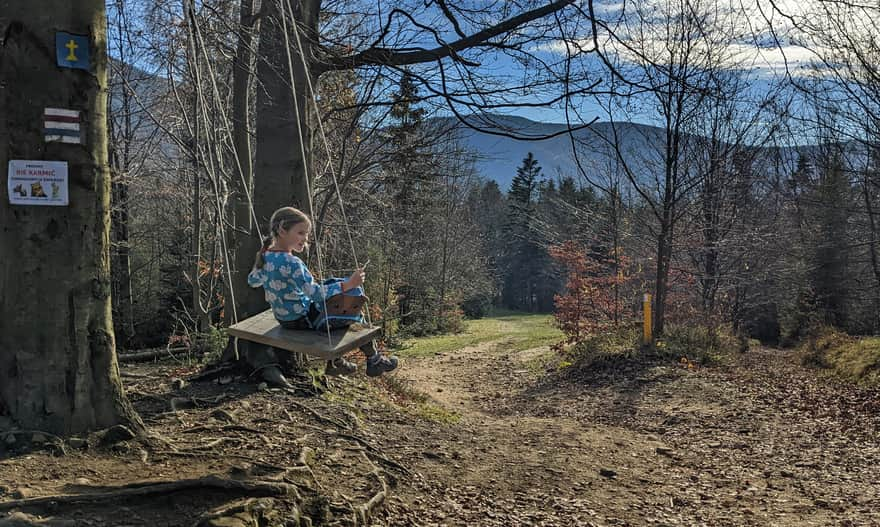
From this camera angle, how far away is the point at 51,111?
391 centimetres

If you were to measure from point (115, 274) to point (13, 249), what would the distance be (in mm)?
18652

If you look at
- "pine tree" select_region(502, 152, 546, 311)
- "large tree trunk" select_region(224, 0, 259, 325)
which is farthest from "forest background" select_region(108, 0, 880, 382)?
"pine tree" select_region(502, 152, 546, 311)

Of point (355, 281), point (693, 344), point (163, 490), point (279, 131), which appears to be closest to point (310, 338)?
point (355, 281)

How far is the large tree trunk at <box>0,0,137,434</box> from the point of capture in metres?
3.86

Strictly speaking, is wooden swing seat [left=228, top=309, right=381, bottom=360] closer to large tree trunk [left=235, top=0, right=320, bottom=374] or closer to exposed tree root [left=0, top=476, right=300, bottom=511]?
exposed tree root [left=0, top=476, right=300, bottom=511]

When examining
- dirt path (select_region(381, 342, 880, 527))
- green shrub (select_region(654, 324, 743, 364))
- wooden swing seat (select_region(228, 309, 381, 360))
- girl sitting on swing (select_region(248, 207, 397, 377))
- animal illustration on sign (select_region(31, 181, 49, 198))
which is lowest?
dirt path (select_region(381, 342, 880, 527))

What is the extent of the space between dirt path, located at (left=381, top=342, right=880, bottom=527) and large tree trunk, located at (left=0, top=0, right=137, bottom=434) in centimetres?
230

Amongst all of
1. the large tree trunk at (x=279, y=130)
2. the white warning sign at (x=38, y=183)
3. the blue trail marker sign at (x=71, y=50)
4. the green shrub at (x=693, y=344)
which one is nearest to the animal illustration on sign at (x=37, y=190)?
the white warning sign at (x=38, y=183)

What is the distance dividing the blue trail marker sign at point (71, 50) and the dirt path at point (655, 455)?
3563 millimetres

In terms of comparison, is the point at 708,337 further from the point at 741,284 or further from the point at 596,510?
the point at 596,510

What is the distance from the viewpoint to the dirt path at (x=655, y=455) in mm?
5375

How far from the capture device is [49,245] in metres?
3.89

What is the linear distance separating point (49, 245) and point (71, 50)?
3.89ft

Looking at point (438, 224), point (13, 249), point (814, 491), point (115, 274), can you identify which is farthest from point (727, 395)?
point (438, 224)
